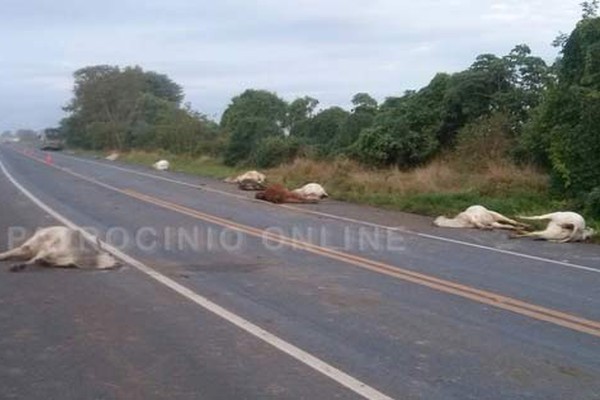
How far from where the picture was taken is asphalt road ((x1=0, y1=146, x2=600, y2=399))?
20.2 ft

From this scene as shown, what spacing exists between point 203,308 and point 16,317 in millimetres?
1705

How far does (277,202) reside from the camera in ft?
72.8

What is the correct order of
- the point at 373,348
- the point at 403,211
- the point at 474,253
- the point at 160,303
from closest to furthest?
the point at 373,348
the point at 160,303
the point at 474,253
the point at 403,211

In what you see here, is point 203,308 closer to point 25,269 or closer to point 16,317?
point 16,317

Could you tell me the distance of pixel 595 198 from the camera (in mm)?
18000

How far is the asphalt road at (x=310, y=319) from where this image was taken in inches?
242

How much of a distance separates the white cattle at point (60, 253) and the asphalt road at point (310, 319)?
32 cm

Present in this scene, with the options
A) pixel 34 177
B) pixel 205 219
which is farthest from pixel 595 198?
pixel 34 177

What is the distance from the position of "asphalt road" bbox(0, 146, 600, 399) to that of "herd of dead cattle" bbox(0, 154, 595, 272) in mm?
395

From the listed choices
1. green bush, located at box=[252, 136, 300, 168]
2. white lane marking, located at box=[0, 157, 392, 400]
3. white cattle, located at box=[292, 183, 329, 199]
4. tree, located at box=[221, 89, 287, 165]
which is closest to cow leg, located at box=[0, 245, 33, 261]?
white lane marking, located at box=[0, 157, 392, 400]

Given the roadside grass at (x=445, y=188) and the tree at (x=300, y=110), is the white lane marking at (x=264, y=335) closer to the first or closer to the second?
the roadside grass at (x=445, y=188)

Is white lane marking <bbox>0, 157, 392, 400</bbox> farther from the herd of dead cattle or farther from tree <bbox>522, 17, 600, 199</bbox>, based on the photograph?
tree <bbox>522, 17, 600, 199</bbox>

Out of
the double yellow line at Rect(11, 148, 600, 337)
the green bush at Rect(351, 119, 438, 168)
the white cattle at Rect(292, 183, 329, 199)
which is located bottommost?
the white cattle at Rect(292, 183, 329, 199)

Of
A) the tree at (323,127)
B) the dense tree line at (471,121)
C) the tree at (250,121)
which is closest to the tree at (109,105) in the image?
the tree at (250,121)
